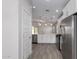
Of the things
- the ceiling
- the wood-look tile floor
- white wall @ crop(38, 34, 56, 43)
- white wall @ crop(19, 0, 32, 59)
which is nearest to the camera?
white wall @ crop(19, 0, 32, 59)

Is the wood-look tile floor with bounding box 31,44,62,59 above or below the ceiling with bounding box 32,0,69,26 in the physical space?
below

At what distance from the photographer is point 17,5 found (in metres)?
2.49

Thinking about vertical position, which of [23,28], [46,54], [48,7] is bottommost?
[46,54]

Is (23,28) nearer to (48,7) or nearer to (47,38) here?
(48,7)

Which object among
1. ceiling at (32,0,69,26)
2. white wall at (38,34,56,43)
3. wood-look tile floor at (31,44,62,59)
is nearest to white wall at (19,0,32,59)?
ceiling at (32,0,69,26)

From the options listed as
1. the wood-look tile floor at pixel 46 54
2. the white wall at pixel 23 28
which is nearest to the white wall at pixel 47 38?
the wood-look tile floor at pixel 46 54

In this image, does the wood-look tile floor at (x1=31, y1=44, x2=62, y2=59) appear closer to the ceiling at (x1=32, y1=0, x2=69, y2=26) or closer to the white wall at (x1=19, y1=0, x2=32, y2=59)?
the white wall at (x1=19, y1=0, x2=32, y2=59)

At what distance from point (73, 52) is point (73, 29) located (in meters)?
0.64

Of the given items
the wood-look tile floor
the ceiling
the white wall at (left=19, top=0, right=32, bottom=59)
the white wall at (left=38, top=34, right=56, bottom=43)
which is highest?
the ceiling

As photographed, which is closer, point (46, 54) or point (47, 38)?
point (46, 54)

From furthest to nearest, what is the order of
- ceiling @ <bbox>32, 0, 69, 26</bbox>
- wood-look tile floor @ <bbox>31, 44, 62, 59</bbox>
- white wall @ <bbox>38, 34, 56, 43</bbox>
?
white wall @ <bbox>38, 34, 56, 43</bbox>
wood-look tile floor @ <bbox>31, 44, 62, 59</bbox>
ceiling @ <bbox>32, 0, 69, 26</bbox>

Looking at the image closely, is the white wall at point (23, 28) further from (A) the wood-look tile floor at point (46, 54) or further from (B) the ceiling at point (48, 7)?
(A) the wood-look tile floor at point (46, 54)

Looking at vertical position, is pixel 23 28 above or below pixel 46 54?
above

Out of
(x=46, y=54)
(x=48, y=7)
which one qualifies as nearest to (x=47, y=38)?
(x=46, y=54)
